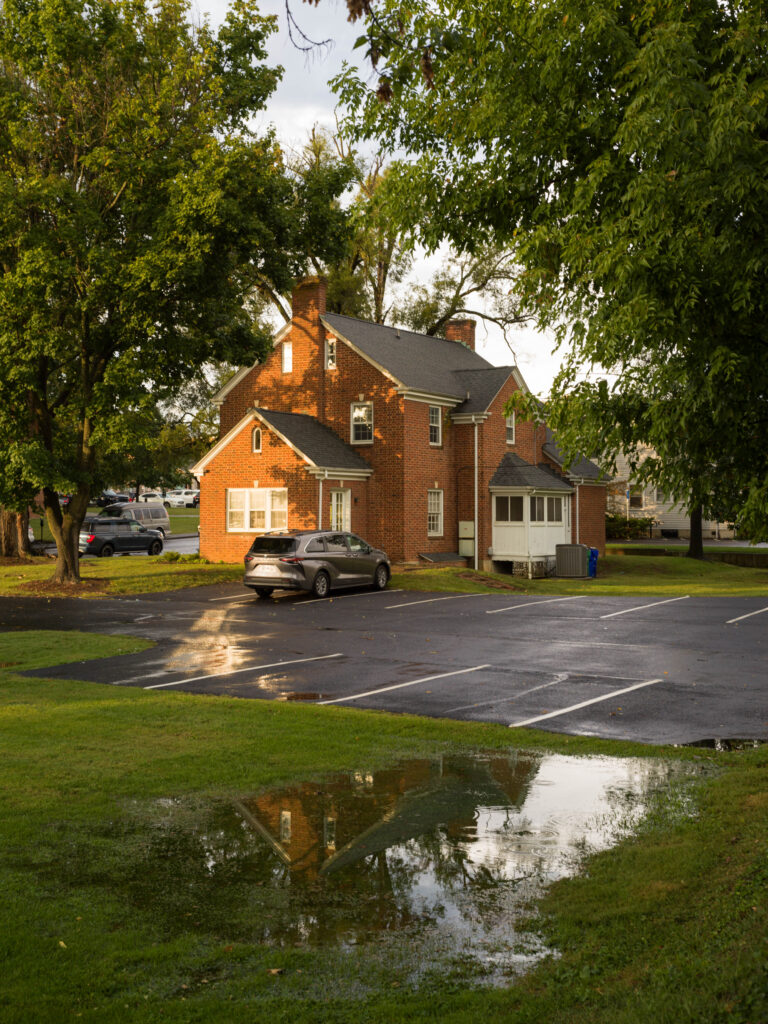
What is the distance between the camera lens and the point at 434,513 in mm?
37031

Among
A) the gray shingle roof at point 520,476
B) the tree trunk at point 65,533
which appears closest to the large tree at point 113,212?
the tree trunk at point 65,533

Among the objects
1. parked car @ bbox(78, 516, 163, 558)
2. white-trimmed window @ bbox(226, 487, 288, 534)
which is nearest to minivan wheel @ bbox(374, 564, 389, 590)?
white-trimmed window @ bbox(226, 487, 288, 534)

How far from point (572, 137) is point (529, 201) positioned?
127 centimetres

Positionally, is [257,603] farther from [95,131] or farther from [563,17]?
[563,17]

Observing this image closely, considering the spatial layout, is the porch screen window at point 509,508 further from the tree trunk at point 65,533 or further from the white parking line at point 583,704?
the white parking line at point 583,704

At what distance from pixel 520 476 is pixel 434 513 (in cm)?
358

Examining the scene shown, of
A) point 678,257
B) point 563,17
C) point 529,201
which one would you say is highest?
point 563,17

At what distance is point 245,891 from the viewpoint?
19.4 feet

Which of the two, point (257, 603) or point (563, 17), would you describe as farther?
point (257, 603)

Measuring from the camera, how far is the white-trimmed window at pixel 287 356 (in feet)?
126

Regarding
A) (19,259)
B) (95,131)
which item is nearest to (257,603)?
(19,259)

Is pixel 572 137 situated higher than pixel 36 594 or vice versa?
pixel 572 137

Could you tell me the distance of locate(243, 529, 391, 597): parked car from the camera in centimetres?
2561

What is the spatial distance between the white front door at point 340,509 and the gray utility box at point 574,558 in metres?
9.04
